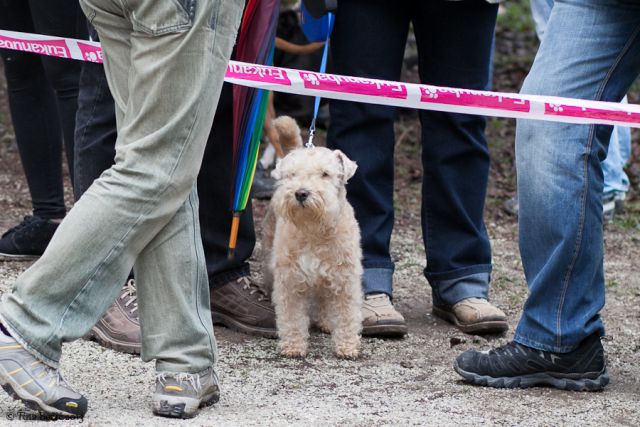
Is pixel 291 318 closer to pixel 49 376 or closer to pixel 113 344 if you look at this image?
pixel 113 344

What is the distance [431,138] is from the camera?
15.6 ft

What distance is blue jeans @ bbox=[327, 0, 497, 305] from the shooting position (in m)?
4.56

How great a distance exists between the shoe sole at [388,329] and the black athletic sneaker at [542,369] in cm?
74

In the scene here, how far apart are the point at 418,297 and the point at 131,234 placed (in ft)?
8.48

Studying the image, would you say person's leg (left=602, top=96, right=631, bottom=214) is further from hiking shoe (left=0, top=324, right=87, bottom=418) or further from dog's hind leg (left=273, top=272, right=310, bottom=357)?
hiking shoe (left=0, top=324, right=87, bottom=418)

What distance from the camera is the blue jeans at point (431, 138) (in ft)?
15.0

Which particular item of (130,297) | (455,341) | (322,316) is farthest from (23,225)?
(455,341)

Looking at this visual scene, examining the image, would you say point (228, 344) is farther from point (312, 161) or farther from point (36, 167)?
point (36, 167)

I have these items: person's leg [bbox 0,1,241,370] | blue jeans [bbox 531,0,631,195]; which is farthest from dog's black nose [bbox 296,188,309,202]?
blue jeans [bbox 531,0,631,195]

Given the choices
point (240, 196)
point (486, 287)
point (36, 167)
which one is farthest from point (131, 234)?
point (36, 167)

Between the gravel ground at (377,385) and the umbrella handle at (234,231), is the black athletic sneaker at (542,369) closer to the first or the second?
the gravel ground at (377,385)

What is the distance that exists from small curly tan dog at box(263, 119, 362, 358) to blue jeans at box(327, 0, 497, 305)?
12.7 inches

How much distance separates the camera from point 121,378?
3.70 m

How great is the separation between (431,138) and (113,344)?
5.92 feet
